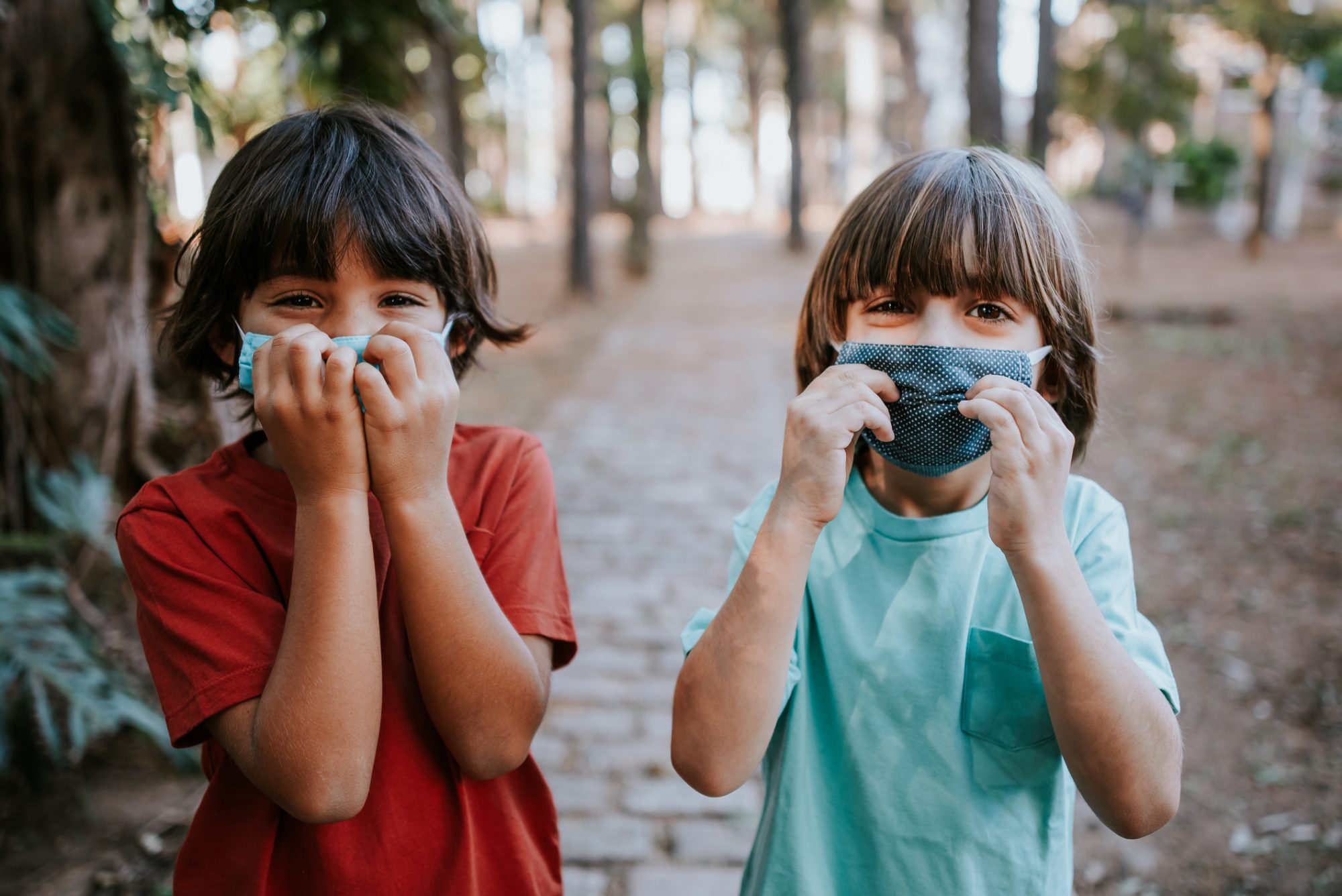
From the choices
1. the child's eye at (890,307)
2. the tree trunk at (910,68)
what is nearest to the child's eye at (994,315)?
the child's eye at (890,307)

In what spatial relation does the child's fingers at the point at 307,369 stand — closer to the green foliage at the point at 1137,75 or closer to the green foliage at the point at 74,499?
the green foliage at the point at 74,499

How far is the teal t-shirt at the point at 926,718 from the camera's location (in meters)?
1.35

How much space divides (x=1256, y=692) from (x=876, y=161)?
88.6 feet

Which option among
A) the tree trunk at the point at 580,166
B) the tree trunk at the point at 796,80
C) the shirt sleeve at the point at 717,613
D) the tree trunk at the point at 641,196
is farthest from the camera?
the tree trunk at the point at 796,80

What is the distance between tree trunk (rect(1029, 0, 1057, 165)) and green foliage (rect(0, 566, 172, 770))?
992cm

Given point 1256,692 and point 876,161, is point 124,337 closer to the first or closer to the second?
point 1256,692

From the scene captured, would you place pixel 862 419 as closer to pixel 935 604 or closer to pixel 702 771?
pixel 935 604

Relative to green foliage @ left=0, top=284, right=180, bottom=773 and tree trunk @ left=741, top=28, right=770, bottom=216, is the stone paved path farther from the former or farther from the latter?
tree trunk @ left=741, top=28, right=770, bottom=216

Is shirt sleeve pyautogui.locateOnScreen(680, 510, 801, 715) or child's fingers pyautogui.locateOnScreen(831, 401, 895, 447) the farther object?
shirt sleeve pyautogui.locateOnScreen(680, 510, 801, 715)

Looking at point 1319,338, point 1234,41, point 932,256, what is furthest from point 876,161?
point 932,256

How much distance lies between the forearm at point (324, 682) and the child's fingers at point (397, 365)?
16 centimetres

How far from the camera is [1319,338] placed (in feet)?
31.4

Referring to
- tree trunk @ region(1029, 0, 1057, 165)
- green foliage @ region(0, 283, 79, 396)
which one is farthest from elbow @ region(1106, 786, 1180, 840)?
tree trunk @ region(1029, 0, 1057, 165)

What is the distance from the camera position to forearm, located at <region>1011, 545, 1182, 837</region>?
3.93 feet
